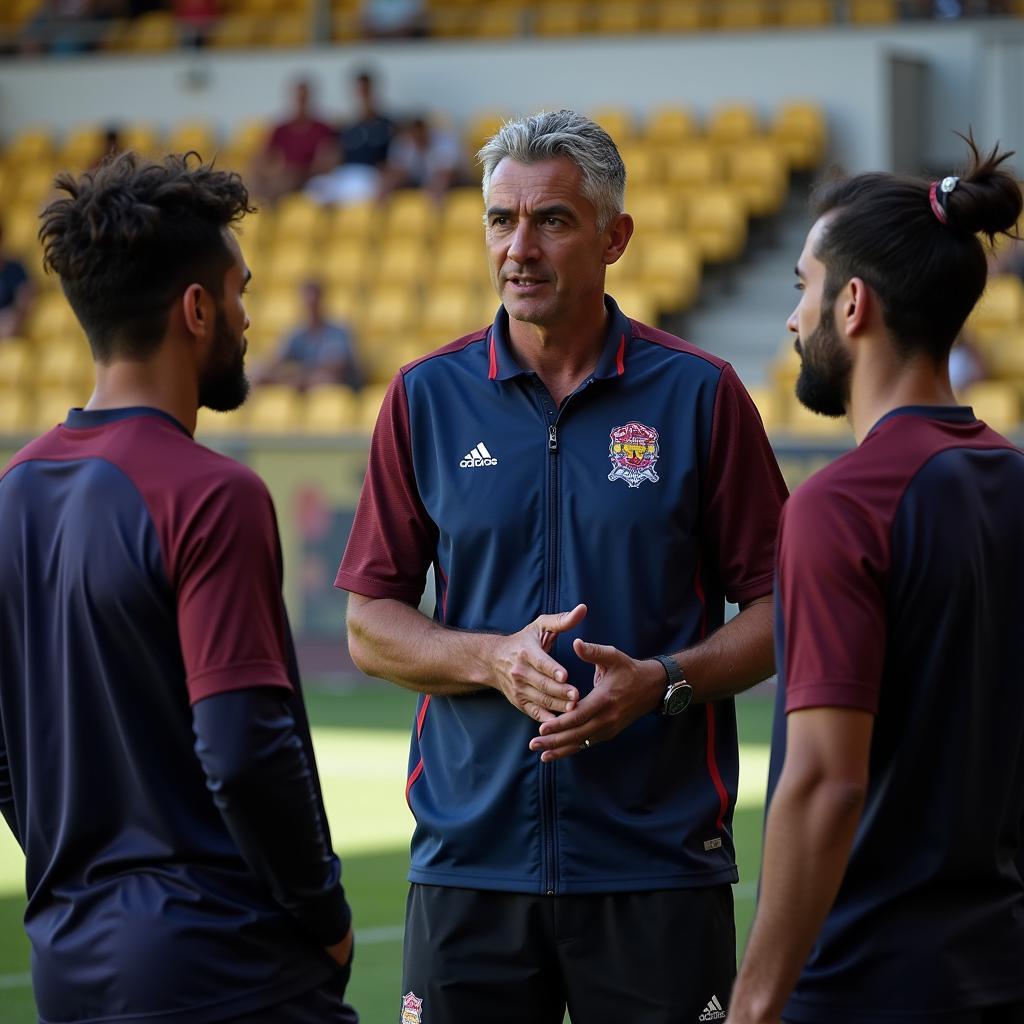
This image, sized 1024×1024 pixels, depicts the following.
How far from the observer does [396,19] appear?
58.9 ft

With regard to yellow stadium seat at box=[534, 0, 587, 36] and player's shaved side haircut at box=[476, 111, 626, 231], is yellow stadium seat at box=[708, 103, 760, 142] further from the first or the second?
player's shaved side haircut at box=[476, 111, 626, 231]

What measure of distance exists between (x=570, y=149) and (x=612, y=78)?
560 inches

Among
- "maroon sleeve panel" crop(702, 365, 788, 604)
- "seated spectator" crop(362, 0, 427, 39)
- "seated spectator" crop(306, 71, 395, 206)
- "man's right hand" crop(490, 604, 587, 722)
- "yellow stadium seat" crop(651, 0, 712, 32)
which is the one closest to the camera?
"man's right hand" crop(490, 604, 587, 722)

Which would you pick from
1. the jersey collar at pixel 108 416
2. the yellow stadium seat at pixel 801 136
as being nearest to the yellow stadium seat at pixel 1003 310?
the yellow stadium seat at pixel 801 136

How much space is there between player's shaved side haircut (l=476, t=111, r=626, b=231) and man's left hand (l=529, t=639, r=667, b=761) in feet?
2.92

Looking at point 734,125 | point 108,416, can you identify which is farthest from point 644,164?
point 108,416

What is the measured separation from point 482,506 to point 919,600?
1058 millimetres

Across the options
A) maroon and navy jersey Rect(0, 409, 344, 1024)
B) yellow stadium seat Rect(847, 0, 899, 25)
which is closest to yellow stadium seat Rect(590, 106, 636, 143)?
yellow stadium seat Rect(847, 0, 899, 25)

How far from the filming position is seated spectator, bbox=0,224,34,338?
16.0 meters

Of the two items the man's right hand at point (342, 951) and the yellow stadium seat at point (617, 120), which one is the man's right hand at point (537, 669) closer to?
the man's right hand at point (342, 951)

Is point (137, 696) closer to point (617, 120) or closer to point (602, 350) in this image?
point (602, 350)

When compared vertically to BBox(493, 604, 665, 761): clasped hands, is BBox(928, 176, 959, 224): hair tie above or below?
above

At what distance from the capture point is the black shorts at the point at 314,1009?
2439 millimetres

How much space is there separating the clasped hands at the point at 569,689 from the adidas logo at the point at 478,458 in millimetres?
357
